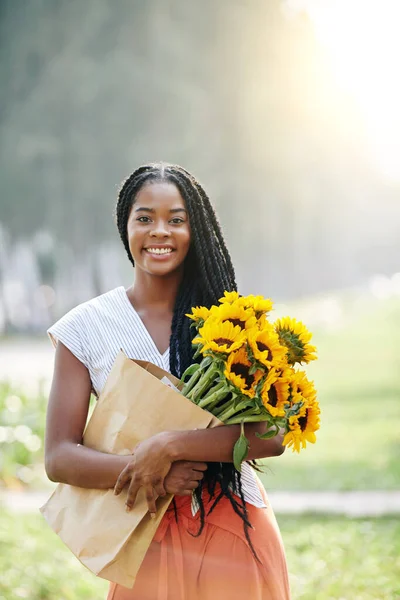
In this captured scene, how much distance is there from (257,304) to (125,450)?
18.2 inches

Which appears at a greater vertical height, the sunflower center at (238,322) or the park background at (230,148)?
the park background at (230,148)

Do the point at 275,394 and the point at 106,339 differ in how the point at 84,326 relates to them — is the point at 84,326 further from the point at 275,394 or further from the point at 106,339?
the point at 275,394

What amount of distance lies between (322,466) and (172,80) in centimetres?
595

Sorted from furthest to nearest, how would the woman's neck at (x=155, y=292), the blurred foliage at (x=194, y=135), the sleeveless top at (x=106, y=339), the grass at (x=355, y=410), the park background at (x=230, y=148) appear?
the blurred foliage at (x=194, y=135), the park background at (x=230, y=148), the grass at (x=355, y=410), the woman's neck at (x=155, y=292), the sleeveless top at (x=106, y=339)

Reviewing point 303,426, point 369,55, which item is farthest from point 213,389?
point 369,55

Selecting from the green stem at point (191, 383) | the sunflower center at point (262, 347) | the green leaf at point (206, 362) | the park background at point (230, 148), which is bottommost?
the green stem at point (191, 383)

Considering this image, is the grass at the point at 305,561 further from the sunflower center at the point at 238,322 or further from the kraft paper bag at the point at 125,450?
the sunflower center at the point at 238,322

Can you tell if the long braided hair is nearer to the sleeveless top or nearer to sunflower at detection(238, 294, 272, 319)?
the sleeveless top

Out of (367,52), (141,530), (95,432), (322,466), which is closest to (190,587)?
(141,530)

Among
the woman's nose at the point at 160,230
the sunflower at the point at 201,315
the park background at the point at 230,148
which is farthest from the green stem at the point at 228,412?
the park background at the point at 230,148

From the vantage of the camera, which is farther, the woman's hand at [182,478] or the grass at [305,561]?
the grass at [305,561]

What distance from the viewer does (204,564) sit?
1986 millimetres

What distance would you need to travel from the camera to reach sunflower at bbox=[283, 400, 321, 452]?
1.84 m

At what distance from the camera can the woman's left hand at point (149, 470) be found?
1.83m
